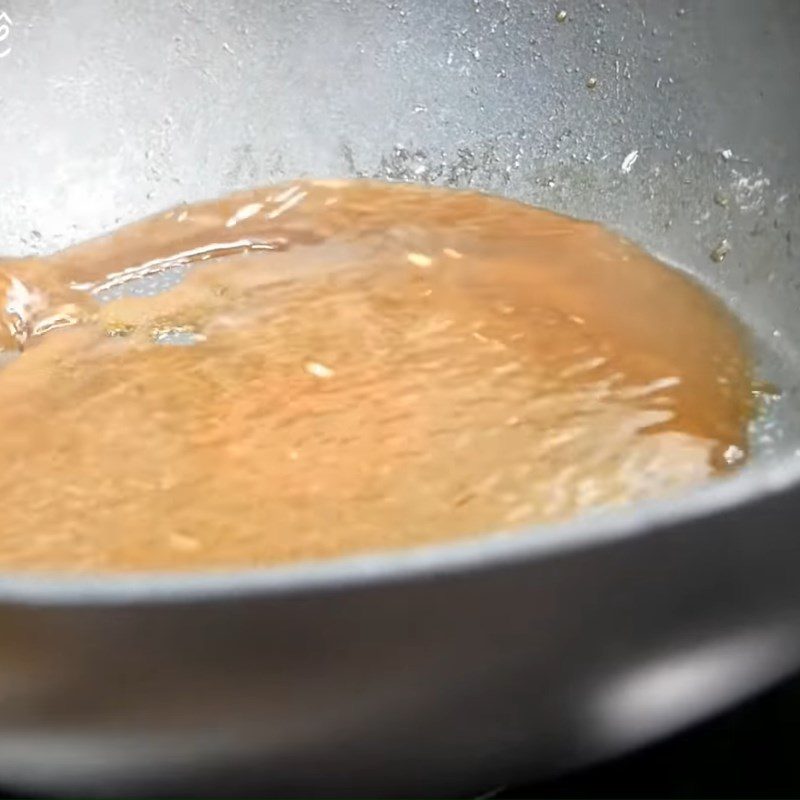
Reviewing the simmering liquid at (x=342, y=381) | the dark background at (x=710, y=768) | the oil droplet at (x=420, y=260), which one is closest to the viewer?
the dark background at (x=710, y=768)

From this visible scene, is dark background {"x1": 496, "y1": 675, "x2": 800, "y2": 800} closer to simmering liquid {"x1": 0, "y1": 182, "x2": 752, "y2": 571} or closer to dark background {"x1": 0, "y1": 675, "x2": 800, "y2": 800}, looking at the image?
dark background {"x1": 0, "y1": 675, "x2": 800, "y2": 800}

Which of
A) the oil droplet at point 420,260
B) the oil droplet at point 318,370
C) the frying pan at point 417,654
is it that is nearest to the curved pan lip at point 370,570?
the frying pan at point 417,654

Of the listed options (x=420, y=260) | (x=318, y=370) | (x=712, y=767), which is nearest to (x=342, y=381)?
(x=318, y=370)

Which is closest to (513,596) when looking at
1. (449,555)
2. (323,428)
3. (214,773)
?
(449,555)

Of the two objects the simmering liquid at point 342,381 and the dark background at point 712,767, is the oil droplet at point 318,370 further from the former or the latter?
Result: the dark background at point 712,767

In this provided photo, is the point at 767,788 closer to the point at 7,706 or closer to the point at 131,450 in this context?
the point at 7,706

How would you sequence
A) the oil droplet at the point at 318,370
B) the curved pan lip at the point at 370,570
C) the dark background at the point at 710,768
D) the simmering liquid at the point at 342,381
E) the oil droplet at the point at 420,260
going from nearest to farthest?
the curved pan lip at the point at 370,570
the dark background at the point at 710,768
the simmering liquid at the point at 342,381
the oil droplet at the point at 318,370
the oil droplet at the point at 420,260

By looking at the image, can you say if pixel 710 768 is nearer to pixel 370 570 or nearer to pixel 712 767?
pixel 712 767
